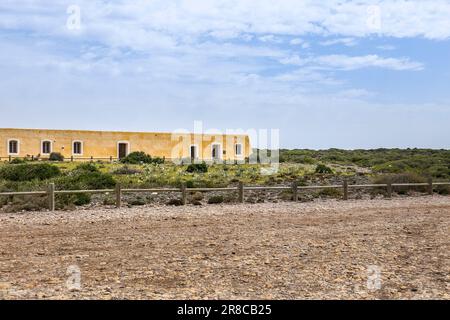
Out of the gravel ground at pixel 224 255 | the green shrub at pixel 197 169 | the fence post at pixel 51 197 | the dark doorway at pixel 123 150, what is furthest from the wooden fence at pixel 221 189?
the dark doorway at pixel 123 150

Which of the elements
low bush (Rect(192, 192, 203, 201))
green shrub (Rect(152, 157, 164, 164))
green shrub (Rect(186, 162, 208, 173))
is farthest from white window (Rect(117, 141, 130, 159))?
low bush (Rect(192, 192, 203, 201))

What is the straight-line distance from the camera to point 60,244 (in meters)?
10.1

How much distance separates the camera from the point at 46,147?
44188mm

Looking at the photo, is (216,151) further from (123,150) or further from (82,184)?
(82,184)

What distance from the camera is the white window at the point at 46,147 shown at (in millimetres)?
44000

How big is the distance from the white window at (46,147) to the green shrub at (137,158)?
630 cm

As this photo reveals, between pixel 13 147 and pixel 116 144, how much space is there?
845 centimetres

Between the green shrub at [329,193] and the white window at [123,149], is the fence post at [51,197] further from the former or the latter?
the white window at [123,149]

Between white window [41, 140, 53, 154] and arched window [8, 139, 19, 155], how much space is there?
6.60 ft

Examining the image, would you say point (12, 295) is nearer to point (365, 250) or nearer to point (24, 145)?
point (365, 250)

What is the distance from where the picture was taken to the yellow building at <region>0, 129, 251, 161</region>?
43062 millimetres

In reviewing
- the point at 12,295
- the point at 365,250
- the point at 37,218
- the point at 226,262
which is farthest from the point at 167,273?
the point at 37,218

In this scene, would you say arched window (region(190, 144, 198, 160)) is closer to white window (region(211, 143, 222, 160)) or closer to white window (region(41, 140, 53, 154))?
white window (region(211, 143, 222, 160))

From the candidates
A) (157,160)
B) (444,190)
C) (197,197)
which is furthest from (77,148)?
(444,190)
